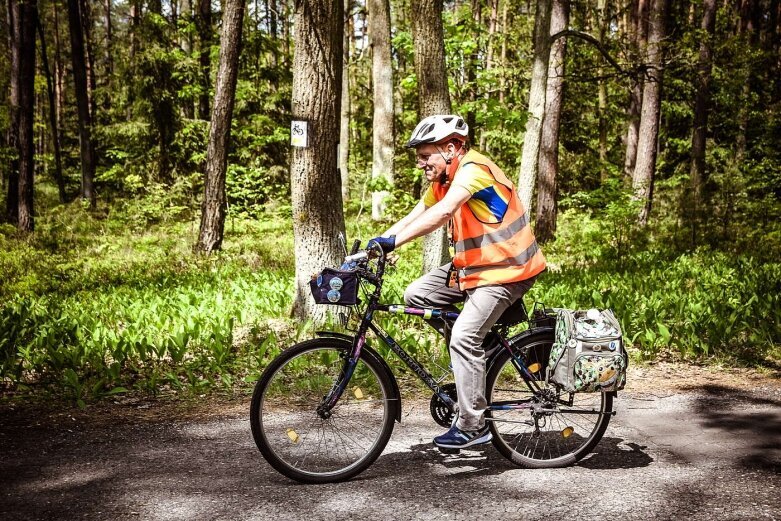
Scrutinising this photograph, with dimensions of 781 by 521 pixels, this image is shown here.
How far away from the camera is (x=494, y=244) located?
3.96 metres

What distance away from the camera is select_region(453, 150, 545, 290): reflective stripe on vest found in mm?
3945

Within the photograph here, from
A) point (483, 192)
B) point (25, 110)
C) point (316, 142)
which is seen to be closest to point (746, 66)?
point (316, 142)

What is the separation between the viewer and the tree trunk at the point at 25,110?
17844 millimetres

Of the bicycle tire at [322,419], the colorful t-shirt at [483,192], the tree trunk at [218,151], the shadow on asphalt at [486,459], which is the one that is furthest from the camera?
the tree trunk at [218,151]

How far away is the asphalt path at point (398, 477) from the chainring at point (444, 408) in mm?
320

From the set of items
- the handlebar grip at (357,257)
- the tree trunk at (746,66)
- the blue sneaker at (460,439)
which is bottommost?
the blue sneaker at (460,439)

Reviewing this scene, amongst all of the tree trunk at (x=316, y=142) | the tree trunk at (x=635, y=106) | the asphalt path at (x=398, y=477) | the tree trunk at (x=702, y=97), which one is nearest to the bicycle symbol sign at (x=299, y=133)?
the tree trunk at (x=316, y=142)

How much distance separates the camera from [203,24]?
822 inches

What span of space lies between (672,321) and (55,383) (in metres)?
7.09

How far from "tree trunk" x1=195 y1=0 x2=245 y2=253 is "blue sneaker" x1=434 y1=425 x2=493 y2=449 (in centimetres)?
1112

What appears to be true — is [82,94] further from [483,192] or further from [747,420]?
[747,420]

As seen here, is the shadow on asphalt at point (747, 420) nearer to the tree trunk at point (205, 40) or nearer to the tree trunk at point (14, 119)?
the tree trunk at point (14, 119)

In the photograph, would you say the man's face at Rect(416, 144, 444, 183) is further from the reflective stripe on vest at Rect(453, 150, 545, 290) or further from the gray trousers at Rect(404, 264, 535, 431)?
the gray trousers at Rect(404, 264, 535, 431)

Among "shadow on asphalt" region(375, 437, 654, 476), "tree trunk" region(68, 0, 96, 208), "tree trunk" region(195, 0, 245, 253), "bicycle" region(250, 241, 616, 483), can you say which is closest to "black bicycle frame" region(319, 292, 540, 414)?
"bicycle" region(250, 241, 616, 483)
